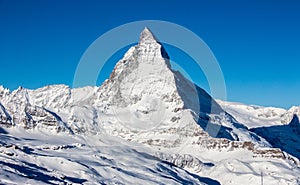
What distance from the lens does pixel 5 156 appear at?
593 ft

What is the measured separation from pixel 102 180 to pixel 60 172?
48.4 ft

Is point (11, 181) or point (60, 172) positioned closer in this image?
point (11, 181)

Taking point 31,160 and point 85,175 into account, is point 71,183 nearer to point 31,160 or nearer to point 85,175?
point 85,175

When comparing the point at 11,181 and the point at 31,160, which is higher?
the point at 31,160

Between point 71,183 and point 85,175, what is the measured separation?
26.7 metres

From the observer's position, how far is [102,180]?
189875 millimetres

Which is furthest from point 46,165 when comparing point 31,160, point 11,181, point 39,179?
point 11,181

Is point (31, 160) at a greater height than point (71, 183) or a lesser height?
greater

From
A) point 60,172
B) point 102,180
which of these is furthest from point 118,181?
point 60,172

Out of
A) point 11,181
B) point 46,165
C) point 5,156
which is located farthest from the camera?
point 46,165

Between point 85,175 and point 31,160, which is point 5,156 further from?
point 85,175

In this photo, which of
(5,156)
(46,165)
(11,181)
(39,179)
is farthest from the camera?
(46,165)

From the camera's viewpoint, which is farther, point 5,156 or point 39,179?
point 5,156

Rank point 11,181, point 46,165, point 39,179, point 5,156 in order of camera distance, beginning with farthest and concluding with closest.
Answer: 1. point 46,165
2. point 5,156
3. point 39,179
4. point 11,181
